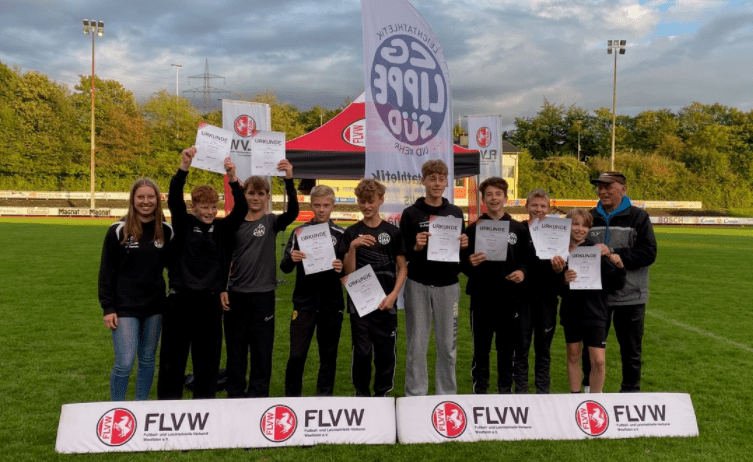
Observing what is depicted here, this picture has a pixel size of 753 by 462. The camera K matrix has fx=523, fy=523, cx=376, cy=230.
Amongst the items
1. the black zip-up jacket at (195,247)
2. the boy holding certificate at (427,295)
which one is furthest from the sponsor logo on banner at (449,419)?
the black zip-up jacket at (195,247)

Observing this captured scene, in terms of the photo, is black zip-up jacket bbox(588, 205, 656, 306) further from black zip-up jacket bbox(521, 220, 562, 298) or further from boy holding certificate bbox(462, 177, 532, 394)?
boy holding certificate bbox(462, 177, 532, 394)

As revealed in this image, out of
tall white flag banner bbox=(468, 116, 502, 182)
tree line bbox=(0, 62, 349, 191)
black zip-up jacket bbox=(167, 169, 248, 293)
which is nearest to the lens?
black zip-up jacket bbox=(167, 169, 248, 293)

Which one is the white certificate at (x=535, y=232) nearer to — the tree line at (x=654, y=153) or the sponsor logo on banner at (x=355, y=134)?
the sponsor logo on banner at (x=355, y=134)

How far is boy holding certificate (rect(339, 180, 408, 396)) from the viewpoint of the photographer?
3910mm

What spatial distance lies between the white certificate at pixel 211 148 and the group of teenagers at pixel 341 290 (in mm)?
81

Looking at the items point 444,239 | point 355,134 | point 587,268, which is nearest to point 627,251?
point 587,268

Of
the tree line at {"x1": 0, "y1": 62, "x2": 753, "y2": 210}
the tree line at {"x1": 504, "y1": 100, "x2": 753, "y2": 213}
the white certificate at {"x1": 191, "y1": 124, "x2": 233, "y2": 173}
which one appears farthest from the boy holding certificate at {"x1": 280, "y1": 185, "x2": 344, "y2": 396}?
the tree line at {"x1": 504, "y1": 100, "x2": 753, "y2": 213}

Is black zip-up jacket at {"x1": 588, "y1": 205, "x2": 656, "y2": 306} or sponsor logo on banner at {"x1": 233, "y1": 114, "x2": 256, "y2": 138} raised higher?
sponsor logo on banner at {"x1": 233, "y1": 114, "x2": 256, "y2": 138}

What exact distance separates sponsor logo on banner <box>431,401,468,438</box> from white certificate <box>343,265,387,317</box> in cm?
85

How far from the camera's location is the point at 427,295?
418cm

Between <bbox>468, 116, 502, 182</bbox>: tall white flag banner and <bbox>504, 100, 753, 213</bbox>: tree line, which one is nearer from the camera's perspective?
<bbox>468, 116, 502, 182</bbox>: tall white flag banner

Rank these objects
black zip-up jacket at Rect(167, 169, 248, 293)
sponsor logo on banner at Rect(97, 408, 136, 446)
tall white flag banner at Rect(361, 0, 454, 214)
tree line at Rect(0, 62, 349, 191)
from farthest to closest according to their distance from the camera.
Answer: tree line at Rect(0, 62, 349, 191) → tall white flag banner at Rect(361, 0, 454, 214) → black zip-up jacket at Rect(167, 169, 248, 293) → sponsor logo on banner at Rect(97, 408, 136, 446)

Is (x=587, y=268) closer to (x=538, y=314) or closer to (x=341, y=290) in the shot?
(x=538, y=314)

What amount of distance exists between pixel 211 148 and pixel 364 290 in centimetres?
149
